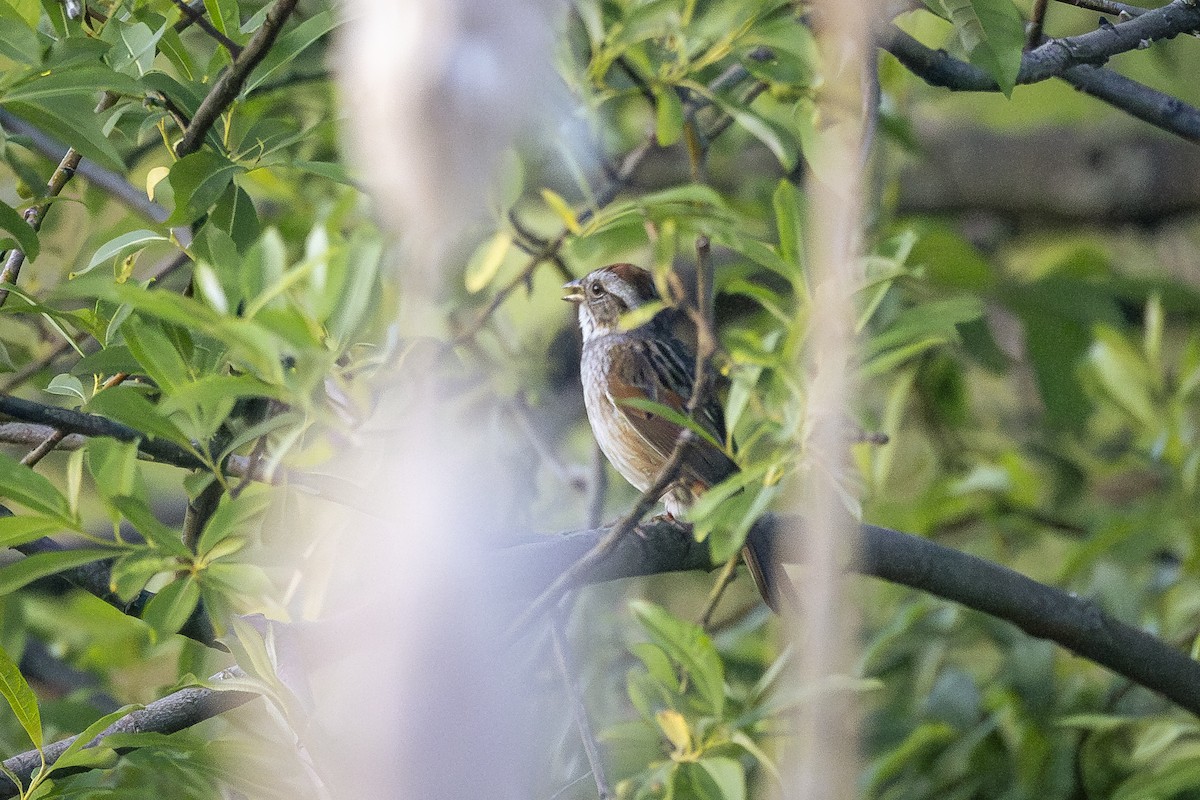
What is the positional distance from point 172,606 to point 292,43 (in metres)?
0.84

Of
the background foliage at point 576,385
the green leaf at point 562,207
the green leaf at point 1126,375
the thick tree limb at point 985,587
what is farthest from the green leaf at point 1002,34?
the green leaf at point 1126,375

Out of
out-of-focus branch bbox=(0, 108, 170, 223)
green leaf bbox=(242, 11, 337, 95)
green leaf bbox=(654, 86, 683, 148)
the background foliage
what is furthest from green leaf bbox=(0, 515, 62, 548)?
out-of-focus branch bbox=(0, 108, 170, 223)

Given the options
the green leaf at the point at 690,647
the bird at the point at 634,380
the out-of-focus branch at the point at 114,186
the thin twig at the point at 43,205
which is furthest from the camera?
the bird at the point at 634,380

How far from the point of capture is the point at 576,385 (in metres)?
4.47

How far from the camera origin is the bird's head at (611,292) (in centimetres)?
341

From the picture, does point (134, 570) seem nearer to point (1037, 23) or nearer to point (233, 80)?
point (233, 80)

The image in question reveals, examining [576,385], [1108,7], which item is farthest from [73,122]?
[576,385]

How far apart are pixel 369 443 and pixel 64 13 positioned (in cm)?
90

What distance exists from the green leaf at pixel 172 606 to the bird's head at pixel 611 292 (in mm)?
2012

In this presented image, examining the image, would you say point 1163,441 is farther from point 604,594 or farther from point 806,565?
point 806,565

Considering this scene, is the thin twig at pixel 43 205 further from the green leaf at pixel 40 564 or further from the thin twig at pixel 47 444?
the green leaf at pixel 40 564

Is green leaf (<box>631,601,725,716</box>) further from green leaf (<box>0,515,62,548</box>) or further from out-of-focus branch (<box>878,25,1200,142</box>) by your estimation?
out-of-focus branch (<box>878,25,1200,142</box>)

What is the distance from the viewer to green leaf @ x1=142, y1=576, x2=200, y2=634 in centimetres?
142

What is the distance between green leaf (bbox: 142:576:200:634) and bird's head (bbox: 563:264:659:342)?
201 centimetres
